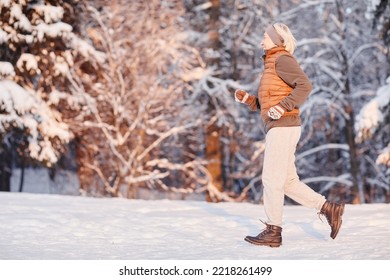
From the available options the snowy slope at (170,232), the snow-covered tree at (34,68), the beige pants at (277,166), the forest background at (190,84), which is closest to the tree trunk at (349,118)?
the forest background at (190,84)

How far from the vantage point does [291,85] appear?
229 inches

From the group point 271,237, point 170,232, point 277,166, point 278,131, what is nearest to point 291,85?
point 278,131

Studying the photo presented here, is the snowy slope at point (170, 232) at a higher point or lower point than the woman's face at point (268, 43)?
lower

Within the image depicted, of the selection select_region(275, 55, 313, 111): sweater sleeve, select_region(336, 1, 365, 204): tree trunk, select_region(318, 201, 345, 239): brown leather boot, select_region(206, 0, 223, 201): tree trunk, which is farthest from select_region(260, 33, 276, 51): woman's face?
select_region(206, 0, 223, 201): tree trunk

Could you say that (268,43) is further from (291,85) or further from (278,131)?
(278,131)

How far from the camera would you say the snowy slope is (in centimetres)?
550

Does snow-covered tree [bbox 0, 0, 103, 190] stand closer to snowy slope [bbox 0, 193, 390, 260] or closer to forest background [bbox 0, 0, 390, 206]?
forest background [bbox 0, 0, 390, 206]

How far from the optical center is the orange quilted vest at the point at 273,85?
5.88 m

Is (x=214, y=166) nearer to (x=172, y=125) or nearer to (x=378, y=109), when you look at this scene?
(x=172, y=125)

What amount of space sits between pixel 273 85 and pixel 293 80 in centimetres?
21

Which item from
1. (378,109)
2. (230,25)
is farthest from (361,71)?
(378,109)

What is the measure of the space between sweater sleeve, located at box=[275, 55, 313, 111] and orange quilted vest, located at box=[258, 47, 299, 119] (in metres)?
0.05

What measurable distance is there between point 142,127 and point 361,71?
22.8 ft

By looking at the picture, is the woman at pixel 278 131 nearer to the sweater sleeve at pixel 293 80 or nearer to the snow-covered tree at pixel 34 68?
the sweater sleeve at pixel 293 80
